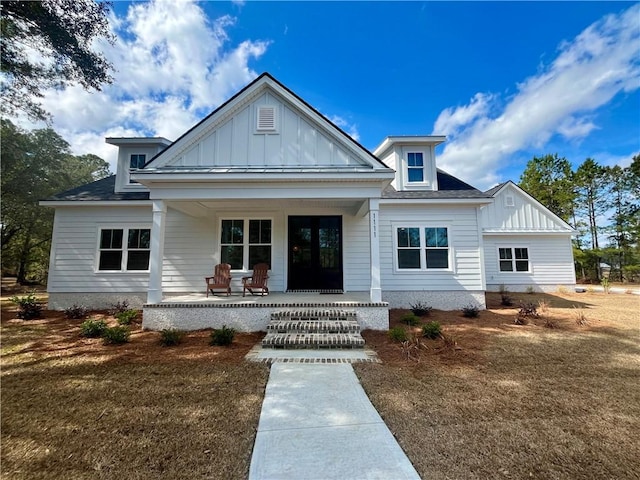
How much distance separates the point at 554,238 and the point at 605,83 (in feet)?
23.2

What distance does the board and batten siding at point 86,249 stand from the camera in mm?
8852

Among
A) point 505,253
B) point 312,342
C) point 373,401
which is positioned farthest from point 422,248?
point 505,253

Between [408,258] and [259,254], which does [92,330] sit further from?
→ [408,258]

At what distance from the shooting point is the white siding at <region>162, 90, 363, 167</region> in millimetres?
7102

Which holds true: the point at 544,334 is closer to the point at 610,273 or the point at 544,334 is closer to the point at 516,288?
the point at 516,288

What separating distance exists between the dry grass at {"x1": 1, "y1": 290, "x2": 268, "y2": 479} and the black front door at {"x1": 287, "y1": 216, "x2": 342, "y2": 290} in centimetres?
377

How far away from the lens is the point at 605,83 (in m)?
12.0

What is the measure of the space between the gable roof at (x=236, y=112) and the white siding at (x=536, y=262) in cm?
1057

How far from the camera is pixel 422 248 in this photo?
9062 mm

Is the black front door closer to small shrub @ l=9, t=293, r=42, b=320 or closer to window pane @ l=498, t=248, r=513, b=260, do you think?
small shrub @ l=9, t=293, r=42, b=320

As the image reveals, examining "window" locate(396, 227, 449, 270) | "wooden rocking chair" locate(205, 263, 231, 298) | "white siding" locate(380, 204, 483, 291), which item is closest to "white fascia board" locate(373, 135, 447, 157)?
"white siding" locate(380, 204, 483, 291)

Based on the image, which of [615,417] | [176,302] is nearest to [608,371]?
[615,417]

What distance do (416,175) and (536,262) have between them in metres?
9.28

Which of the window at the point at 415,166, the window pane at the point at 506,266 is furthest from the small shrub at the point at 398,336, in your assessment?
the window pane at the point at 506,266
